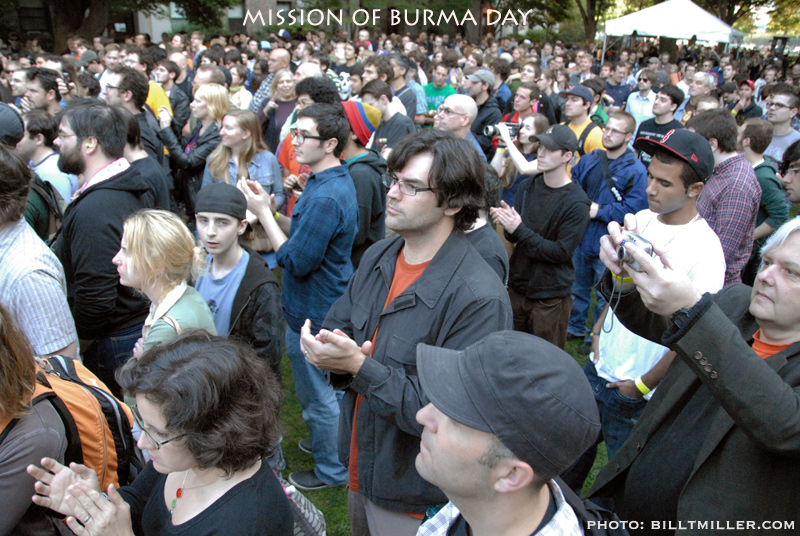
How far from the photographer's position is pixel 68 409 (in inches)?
79.0

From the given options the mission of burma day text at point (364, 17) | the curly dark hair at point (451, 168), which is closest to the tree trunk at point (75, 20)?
the mission of burma day text at point (364, 17)

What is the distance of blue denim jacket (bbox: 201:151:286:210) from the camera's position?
471cm

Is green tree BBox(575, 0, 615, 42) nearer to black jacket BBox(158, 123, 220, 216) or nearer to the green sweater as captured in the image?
the green sweater

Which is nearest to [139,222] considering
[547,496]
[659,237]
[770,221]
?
[547,496]

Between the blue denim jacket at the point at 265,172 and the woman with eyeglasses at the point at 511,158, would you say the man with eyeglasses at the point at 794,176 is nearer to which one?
the woman with eyeglasses at the point at 511,158

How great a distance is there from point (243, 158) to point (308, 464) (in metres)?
2.42

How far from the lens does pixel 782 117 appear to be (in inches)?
260

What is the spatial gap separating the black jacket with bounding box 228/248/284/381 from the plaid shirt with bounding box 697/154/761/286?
111 inches

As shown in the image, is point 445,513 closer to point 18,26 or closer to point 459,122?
point 459,122

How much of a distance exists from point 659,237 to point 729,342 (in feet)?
3.92

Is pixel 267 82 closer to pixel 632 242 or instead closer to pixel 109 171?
pixel 109 171

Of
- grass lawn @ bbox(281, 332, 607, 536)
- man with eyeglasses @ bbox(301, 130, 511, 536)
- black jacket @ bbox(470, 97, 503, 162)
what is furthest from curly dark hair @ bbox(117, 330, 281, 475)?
black jacket @ bbox(470, 97, 503, 162)

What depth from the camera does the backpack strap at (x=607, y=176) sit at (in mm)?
4918

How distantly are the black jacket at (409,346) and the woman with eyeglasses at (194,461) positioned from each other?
0.40 m
